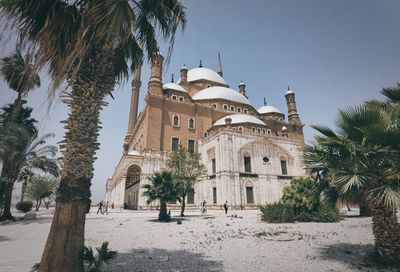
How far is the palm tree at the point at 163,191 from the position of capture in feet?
50.0

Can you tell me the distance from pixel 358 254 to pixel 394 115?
148 inches

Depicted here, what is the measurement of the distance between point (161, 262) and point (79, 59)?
5.12 metres

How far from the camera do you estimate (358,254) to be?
6242 mm

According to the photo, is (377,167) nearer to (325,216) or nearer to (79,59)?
(79,59)

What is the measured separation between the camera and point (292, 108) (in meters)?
43.9

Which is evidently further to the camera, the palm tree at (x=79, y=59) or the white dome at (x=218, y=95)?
the white dome at (x=218, y=95)

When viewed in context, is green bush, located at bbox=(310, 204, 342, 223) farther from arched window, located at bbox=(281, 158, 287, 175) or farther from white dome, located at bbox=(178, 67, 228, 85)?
white dome, located at bbox=(178, 67, 228, 85)

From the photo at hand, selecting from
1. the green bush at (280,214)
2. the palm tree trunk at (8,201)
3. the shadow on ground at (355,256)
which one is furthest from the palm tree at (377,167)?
the palm tree trunk at (8,201)

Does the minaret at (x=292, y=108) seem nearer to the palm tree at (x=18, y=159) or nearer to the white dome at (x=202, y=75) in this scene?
the white dome at (x=202, y=75)

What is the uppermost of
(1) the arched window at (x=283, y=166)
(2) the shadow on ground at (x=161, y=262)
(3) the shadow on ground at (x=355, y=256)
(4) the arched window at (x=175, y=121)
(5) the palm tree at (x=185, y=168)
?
(4) the arched window at (x=175, y=121)

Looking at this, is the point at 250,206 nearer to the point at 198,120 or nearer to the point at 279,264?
the point at 198,120

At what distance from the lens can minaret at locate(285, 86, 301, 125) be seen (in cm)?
4350

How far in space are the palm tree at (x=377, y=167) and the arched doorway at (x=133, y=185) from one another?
25825mm

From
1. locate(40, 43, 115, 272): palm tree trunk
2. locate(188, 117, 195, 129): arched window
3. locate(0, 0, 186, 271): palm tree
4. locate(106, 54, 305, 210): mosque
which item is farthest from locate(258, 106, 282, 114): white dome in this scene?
locate(40, 43, 115, 272): palm tree trunk
